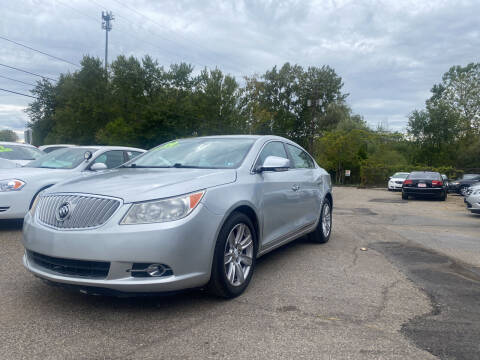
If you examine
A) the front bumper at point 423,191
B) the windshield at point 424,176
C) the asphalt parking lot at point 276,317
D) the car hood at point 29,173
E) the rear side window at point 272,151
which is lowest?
the asphalt parking lot at point 276,317

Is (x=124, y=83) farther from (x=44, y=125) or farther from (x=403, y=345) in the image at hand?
(x=403, y=345)

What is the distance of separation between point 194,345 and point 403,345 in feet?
4.79

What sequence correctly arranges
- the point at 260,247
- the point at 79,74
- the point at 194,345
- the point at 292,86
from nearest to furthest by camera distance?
the point at 194,345, the point at 260,247, the point at 79,74, the point at 292,86

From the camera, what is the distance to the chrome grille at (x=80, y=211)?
3094 mm

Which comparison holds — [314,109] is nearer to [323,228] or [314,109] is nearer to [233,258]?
[323,228]

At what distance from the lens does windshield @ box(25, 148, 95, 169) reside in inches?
284

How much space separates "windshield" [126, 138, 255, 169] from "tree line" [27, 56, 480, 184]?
26019mm

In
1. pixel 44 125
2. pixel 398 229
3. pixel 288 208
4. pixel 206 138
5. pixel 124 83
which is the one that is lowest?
pixel 398 229

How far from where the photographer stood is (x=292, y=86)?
197 feet

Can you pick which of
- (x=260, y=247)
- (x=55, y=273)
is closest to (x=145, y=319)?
(x=55, y=273)

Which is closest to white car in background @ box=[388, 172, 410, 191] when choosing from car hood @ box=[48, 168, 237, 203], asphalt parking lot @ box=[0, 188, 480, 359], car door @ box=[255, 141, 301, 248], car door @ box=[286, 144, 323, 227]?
car door @ box=[286, 144, 323, 227]

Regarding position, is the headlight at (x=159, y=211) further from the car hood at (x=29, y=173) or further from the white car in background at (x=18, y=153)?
the white car in background at (x=18, y=153)

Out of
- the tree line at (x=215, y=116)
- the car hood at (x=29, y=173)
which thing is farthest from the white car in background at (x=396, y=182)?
the car hood at (x=29, y=173)

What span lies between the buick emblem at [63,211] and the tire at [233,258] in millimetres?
1221
